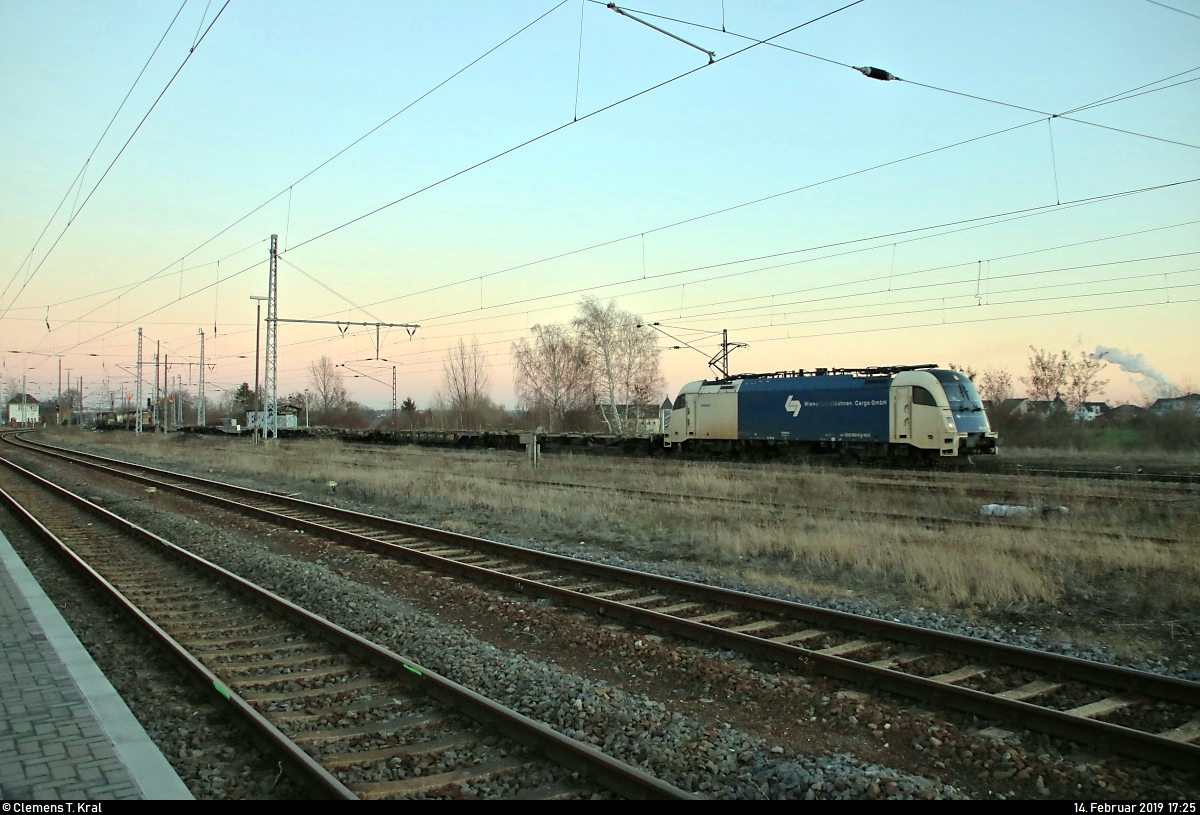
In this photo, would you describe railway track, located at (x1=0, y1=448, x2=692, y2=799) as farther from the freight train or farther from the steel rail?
the freight train

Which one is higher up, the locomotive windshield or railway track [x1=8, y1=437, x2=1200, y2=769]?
the locomotive windshield

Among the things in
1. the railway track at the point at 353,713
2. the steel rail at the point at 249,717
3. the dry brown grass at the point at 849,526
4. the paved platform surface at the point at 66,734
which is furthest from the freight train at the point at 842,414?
the paved platform surface at the point at 66,734

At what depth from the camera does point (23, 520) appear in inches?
632

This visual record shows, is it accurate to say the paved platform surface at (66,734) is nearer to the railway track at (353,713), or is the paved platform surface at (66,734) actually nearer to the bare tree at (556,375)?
the railway track at (353,713)

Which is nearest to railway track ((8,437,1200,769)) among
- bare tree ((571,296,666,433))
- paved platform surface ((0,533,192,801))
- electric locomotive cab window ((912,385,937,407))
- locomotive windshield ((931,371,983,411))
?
paved platform surface ((0,533,192,801))

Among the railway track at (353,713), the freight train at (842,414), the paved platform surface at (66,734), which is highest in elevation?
the freight train at (842,414)

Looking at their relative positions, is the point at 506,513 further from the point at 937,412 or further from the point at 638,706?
the point at 937,412

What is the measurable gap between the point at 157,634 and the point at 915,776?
6548 millimetres

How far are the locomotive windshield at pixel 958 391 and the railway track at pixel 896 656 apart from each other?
61.3ft

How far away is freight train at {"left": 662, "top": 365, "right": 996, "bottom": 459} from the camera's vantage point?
81.9ft

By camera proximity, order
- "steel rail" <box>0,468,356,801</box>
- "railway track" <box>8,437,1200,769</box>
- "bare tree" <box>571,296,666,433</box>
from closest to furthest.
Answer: "steel rail" <box>0,468,356,801</box>
"railway track" <box>8,437,1200,769</box>
"bare tree" <box>571,296,666,433</box>

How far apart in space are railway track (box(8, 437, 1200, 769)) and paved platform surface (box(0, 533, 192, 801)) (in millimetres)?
4368

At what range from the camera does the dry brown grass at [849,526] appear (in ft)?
29.5
